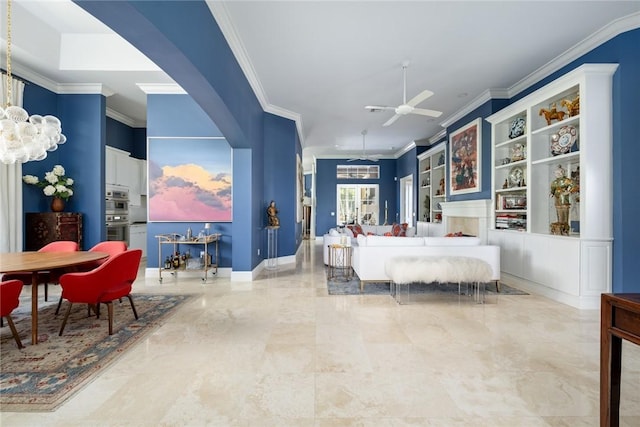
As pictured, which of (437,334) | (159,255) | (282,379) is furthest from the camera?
(159,255)

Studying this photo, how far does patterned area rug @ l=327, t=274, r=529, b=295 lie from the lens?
4621 millimetres

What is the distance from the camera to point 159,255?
18.0 ft

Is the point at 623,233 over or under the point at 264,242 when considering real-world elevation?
over

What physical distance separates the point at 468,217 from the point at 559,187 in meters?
2.31

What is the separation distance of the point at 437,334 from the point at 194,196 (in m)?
4.58

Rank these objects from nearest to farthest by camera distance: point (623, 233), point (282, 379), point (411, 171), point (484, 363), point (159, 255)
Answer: point (282, 379) < point (484, 363) < point (623, 233) < point (159, 255) < point (411, 171)

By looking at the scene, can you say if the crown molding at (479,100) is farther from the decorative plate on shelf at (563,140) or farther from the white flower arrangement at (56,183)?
the white flower arrangement at (56,183)

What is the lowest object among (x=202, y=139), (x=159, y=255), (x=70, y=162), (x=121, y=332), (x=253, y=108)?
(x=121, y=332)

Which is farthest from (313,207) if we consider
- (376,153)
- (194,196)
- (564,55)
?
(564,55)

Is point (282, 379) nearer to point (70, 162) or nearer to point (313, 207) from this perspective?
point (70, 162)

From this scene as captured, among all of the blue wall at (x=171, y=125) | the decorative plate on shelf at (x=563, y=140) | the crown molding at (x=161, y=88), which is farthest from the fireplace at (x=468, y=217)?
the crown molding at (x=161, y=88)

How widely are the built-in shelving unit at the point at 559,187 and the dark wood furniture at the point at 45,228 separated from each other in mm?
7390

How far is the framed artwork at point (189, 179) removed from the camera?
5672mm

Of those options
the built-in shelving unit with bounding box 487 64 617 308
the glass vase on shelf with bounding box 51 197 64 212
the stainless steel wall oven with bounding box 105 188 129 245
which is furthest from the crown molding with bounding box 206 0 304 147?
the built-in shelving unit with bounding box 487 64 617 308
